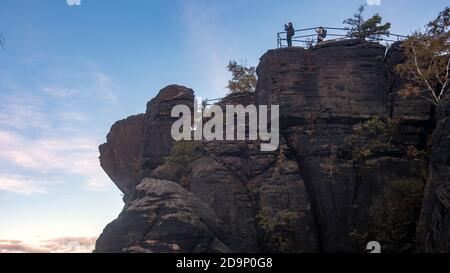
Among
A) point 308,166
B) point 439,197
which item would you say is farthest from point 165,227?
point 439,197

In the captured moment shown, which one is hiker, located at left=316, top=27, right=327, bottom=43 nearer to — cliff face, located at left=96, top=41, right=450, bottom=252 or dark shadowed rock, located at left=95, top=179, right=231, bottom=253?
cliff face, located at left=96, top=41, right=450, bottom=252

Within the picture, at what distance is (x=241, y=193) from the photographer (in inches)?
1204

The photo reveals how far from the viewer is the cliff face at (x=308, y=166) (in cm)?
2731

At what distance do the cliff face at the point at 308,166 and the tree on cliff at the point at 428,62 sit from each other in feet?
4.27

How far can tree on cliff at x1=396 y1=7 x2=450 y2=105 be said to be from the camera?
1147 inches

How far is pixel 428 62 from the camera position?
30.2 metres

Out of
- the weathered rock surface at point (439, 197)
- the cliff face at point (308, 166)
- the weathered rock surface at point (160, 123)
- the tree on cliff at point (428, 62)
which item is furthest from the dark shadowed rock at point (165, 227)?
the tree on cliff at point (428, 62)

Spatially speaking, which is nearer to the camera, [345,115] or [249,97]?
[345,115]

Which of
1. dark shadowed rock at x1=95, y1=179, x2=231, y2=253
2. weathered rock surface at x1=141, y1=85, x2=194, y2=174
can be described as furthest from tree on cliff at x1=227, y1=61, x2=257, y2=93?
dark shadowed rock at x1=95, y1=179, x2=231, y2=253

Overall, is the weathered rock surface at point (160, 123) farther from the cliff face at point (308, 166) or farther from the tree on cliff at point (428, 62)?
the tree on cliff at point (428, 62)
